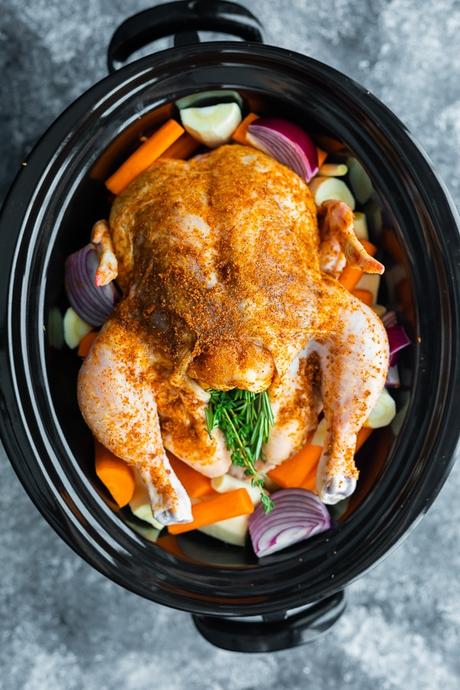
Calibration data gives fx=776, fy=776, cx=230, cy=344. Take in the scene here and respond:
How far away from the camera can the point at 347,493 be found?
5.62 ft

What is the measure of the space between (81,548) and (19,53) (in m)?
1.29

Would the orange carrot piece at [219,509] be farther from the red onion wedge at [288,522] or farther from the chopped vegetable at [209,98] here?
the chopped vegetable at [209,98]

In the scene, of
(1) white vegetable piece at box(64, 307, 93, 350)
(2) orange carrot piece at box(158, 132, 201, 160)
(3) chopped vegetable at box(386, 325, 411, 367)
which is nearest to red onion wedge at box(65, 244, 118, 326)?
(1) white vegetable piece at box(64, 307, 93, 350)

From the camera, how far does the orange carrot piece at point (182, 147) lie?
180 cm

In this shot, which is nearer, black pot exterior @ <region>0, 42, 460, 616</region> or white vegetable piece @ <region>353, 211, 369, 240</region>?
black pot exterior @ <region>0, 42, 460, 616</region>

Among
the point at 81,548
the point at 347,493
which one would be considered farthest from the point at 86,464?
the point at 347,493

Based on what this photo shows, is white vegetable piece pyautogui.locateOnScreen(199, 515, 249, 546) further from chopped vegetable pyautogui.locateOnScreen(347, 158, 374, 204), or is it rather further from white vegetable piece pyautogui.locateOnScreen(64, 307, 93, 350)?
chopped vegetable pyautogui.locateOnScreen(347, 158, 374, 204)

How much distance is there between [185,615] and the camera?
2199 mm

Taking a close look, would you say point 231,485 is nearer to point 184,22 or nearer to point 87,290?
point 87,290

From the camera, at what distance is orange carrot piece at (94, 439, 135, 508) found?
1736 millimetres

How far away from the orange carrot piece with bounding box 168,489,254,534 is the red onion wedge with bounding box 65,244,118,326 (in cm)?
49

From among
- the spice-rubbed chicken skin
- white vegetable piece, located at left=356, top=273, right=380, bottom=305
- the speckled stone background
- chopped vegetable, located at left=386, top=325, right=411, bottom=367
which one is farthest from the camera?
the speckled stone background

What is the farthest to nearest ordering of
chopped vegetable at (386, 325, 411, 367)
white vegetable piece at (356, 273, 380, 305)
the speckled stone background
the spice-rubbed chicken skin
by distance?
the speckled stone background, white vegetable piece at (356, 273, 380, 305), chopped vegetable at (386, 325, 411, 367), the spice-rubbed chicken skin

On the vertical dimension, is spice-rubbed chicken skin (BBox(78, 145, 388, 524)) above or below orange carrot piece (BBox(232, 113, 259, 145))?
below
